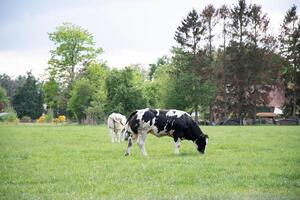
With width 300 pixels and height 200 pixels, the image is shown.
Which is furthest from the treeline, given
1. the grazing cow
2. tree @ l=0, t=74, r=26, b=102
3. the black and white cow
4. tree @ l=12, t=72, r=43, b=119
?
tree @ l=0, t=74, r=26, b=102

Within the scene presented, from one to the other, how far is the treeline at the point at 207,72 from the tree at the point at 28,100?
1876 cm

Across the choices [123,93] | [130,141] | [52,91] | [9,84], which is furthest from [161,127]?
[9,84]

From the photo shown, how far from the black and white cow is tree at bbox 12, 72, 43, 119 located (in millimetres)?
72383

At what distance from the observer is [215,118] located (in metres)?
70.2

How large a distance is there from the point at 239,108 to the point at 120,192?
56188 mm

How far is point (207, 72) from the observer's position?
220 feet

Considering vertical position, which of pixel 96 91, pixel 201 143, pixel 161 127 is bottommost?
pixel 201 143

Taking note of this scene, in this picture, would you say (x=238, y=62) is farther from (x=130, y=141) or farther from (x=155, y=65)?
(x=155, y=65)

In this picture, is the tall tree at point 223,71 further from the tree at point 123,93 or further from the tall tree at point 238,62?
the tree at point 123,93

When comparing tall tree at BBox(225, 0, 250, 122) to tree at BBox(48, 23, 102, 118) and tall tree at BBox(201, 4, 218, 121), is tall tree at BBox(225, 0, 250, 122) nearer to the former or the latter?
tall tree at BBox(201, 4, 218, 121)

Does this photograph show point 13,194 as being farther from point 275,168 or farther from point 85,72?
point 85,72

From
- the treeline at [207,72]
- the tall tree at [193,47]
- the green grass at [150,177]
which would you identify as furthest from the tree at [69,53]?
the green grass at [150,177]

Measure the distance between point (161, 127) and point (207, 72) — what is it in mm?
50773

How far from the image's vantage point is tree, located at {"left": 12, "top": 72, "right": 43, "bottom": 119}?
87812 millimetres
